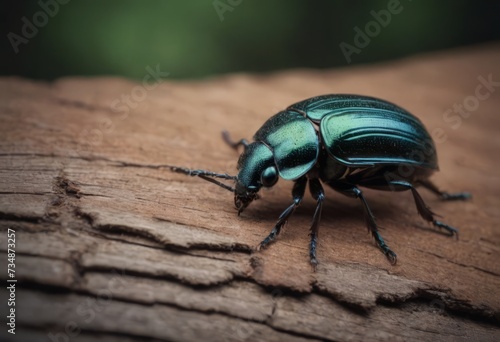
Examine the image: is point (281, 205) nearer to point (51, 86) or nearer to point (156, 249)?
point (156, 249)

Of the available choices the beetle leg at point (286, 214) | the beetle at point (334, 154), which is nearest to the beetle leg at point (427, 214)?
the beetle at point (334, 154)

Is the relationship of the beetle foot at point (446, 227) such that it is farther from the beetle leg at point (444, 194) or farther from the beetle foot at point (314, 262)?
the beetle foot at point (314, 262)

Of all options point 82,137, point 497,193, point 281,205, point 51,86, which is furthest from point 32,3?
point 497,193

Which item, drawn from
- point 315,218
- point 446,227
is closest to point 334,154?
point 315,218

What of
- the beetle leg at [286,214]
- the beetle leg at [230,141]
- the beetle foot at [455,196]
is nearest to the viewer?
the beetle leg at [286,214]

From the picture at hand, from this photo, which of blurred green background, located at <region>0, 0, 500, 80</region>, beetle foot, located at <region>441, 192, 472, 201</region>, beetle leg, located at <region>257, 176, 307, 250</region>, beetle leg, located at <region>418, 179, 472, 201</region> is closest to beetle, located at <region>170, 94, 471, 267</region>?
beetle leg, located at <region>257, 176, 307, 250</region>

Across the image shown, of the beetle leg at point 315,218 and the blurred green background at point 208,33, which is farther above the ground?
the blurred green background at point 208,33

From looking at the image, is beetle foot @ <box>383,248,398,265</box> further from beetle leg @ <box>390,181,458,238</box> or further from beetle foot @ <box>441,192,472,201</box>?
beetle foot @ <box>441,192,472,201</box>
